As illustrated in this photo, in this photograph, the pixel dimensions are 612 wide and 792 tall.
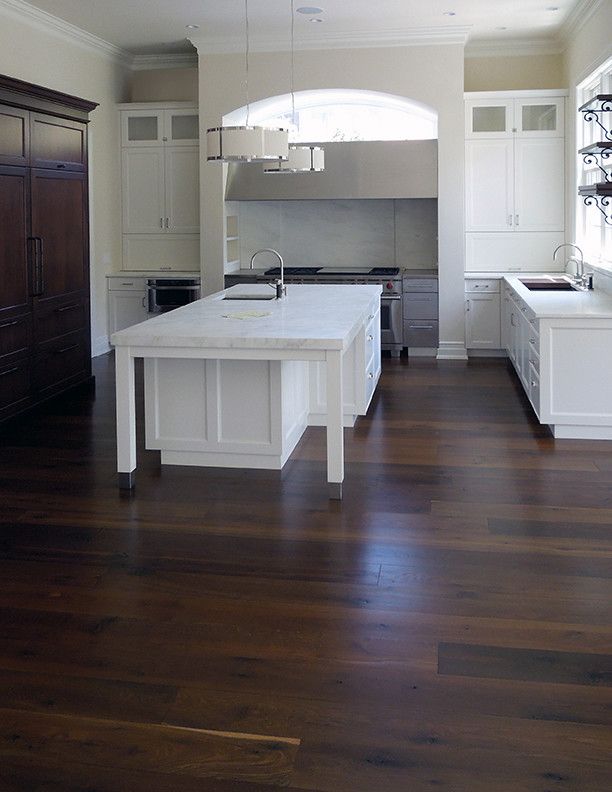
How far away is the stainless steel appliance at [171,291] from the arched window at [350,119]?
1566 mm

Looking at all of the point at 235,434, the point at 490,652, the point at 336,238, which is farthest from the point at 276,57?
the point at 490,652

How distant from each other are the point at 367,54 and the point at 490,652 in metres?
6.67

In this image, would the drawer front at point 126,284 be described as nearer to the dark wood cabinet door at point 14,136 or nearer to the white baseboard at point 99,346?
the white baseboard at point 99,346

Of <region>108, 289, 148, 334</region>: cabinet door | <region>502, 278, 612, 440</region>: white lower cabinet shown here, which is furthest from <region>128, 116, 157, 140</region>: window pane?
<region>502, 278, 612, 440</region>: white lower cabinet

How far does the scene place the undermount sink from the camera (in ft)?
24.4

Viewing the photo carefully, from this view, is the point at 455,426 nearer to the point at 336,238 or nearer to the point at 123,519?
the point at 123,519

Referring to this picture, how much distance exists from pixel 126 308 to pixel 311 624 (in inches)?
257

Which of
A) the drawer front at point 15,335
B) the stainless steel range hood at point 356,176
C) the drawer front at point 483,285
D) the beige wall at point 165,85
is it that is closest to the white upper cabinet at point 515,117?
the stainless steel range hood at point 356,176

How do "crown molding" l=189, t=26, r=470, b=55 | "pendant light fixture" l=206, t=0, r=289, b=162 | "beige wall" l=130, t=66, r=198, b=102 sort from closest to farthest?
"pendant light fixture" l=206, t=0, r=289, b=162
"crown molding" l=189, t=26, r=470, b=55
"beige wall" l=130, t=66, r=198, b=102

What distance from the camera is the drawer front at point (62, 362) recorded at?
6.55 metres

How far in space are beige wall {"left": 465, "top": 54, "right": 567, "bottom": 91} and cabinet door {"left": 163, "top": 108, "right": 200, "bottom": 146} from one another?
257 cm

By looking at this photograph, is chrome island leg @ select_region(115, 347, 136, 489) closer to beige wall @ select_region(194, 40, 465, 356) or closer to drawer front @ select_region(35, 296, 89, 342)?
drawer front @ select_region(35, 296, 89, 342)

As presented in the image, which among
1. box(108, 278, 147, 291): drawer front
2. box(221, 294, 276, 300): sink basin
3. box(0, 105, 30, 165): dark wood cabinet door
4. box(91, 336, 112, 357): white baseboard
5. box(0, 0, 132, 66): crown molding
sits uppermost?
box(0, 0, 132, 66): crown molding

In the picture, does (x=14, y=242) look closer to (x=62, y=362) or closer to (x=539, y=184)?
(x=62, y=362)
